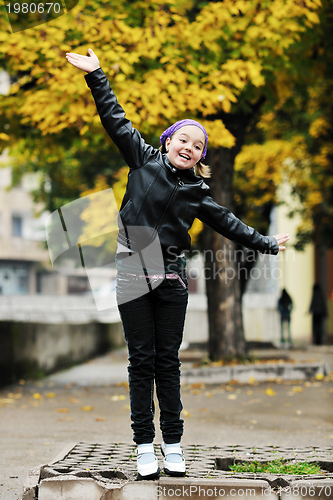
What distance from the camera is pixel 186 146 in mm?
3154

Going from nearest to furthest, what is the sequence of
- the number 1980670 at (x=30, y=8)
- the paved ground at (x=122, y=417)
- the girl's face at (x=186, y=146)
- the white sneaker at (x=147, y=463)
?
the white sneaker at (x=147, y=463) < the girl's face at (x=186, y=146) < the paved ground at (x=122, y=417) < the number 1980670 at (x=30, y=8)

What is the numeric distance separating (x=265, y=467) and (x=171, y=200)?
166 cm

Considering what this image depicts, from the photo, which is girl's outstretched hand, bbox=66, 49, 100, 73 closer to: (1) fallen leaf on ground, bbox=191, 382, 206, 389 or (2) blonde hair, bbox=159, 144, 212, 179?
(2) blonde hair, bbox=159, 144, 212, 179

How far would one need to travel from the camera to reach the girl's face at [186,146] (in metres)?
3.16

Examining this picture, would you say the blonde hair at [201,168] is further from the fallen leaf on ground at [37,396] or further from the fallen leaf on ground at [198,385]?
the fallen leaf on ground at [198,385]

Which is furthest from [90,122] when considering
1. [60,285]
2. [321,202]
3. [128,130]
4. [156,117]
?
[60,285]

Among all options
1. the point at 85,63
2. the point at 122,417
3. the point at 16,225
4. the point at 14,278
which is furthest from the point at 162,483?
the point at 16,225

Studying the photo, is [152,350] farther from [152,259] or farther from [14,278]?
[14,278]

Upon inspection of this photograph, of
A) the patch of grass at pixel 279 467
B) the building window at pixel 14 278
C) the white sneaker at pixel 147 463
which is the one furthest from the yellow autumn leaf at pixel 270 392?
the building window at pixel 14 278

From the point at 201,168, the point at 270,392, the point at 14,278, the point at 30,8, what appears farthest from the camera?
the point at 14,278

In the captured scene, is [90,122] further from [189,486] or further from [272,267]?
[272,267]

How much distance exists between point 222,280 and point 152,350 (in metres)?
6.55

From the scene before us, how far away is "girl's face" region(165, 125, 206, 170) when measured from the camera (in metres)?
3.16

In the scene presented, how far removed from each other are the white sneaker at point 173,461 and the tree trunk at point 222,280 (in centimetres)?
648
